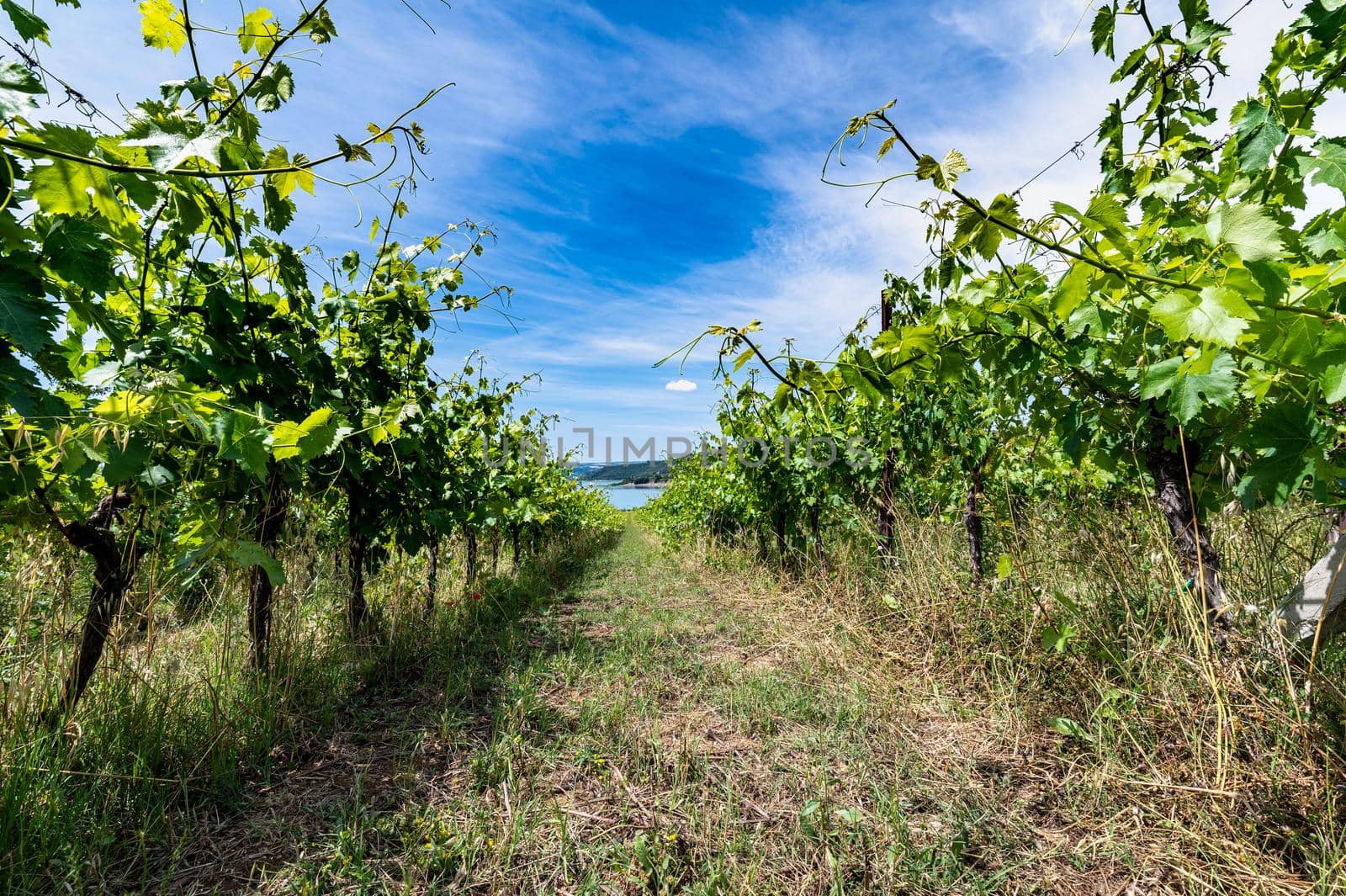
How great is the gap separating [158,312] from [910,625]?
4.18 meters

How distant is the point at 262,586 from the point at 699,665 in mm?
2460

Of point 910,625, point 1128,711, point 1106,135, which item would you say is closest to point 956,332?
point 1106,135

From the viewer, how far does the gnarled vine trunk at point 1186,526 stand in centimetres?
205

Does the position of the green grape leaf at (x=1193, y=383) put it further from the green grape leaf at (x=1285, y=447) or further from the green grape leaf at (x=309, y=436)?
the green grape leaf at (x=309, y=436)

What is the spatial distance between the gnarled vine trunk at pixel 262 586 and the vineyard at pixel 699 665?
2cm

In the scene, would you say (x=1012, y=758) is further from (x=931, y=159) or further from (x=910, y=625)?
(x=931, y=159)

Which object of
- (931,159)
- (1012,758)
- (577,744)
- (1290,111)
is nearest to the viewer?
(931,159)

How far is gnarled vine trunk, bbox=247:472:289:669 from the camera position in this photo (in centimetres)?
270

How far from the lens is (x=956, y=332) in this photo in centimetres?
182

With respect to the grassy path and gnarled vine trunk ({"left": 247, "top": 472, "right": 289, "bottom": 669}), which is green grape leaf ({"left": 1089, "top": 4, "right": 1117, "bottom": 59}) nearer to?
the grassy path

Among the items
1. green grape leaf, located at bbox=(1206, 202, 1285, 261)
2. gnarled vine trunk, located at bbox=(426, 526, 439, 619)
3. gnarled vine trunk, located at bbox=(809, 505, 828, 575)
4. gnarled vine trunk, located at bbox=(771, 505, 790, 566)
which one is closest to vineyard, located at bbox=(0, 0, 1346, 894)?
green grape leaf, located at bbox=(1206, 202, 1285, 261)

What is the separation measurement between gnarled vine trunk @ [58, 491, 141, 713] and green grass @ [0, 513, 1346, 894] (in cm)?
10

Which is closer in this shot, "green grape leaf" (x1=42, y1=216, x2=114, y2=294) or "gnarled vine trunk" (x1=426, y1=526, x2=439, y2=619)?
"green grape leaf" (x1=42, y1=216, x2=114, y2=294)

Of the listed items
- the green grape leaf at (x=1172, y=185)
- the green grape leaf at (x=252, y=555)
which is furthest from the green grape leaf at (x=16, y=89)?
the green grape leaf at (x=1172, y=185)
